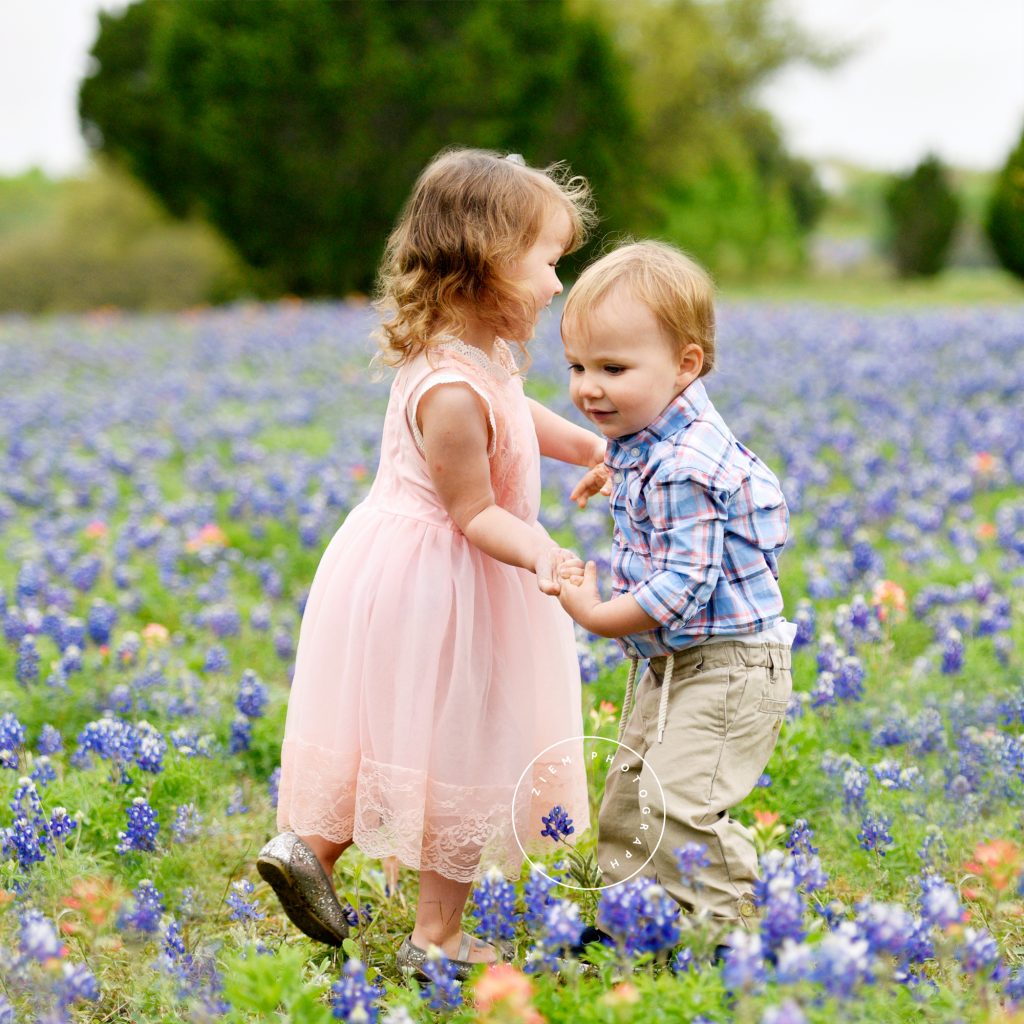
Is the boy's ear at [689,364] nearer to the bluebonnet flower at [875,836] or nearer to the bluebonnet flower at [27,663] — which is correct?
the bluebonnet flower at [875,836]

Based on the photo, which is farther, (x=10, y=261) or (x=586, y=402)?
(x=10, y=261)

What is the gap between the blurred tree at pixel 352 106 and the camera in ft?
79.6

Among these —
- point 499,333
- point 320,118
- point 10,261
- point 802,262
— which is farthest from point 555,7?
point 499,333

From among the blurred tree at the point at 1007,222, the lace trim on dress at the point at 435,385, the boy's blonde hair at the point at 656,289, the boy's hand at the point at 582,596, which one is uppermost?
the blurred tree at the point at 1007,222

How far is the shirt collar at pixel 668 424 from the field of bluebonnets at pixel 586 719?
0.90 m

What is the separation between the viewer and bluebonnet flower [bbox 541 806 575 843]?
A: 294cm

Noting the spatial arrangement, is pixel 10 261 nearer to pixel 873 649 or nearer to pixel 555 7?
pixel 555 7

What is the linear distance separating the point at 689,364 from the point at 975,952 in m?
1.32

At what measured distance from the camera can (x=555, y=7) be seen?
25.0 metres

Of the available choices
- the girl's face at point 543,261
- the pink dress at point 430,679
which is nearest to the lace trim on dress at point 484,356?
the pink dress at point 430,679

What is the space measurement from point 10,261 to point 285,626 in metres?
26.4

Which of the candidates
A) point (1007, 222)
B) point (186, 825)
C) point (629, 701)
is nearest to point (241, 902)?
point (186, 825)

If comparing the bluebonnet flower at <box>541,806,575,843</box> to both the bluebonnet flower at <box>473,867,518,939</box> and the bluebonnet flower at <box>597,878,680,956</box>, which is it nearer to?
the bluebonnet flower at <box>473,867,518,939</box>

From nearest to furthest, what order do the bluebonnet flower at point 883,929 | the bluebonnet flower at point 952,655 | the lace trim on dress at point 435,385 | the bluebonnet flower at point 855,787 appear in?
the bluebonnet flower at point 883,929
the lace trim on dress at point 435,385
the bluebonnet flower at point 855,787
the bluebonnet flower at point 952,655
